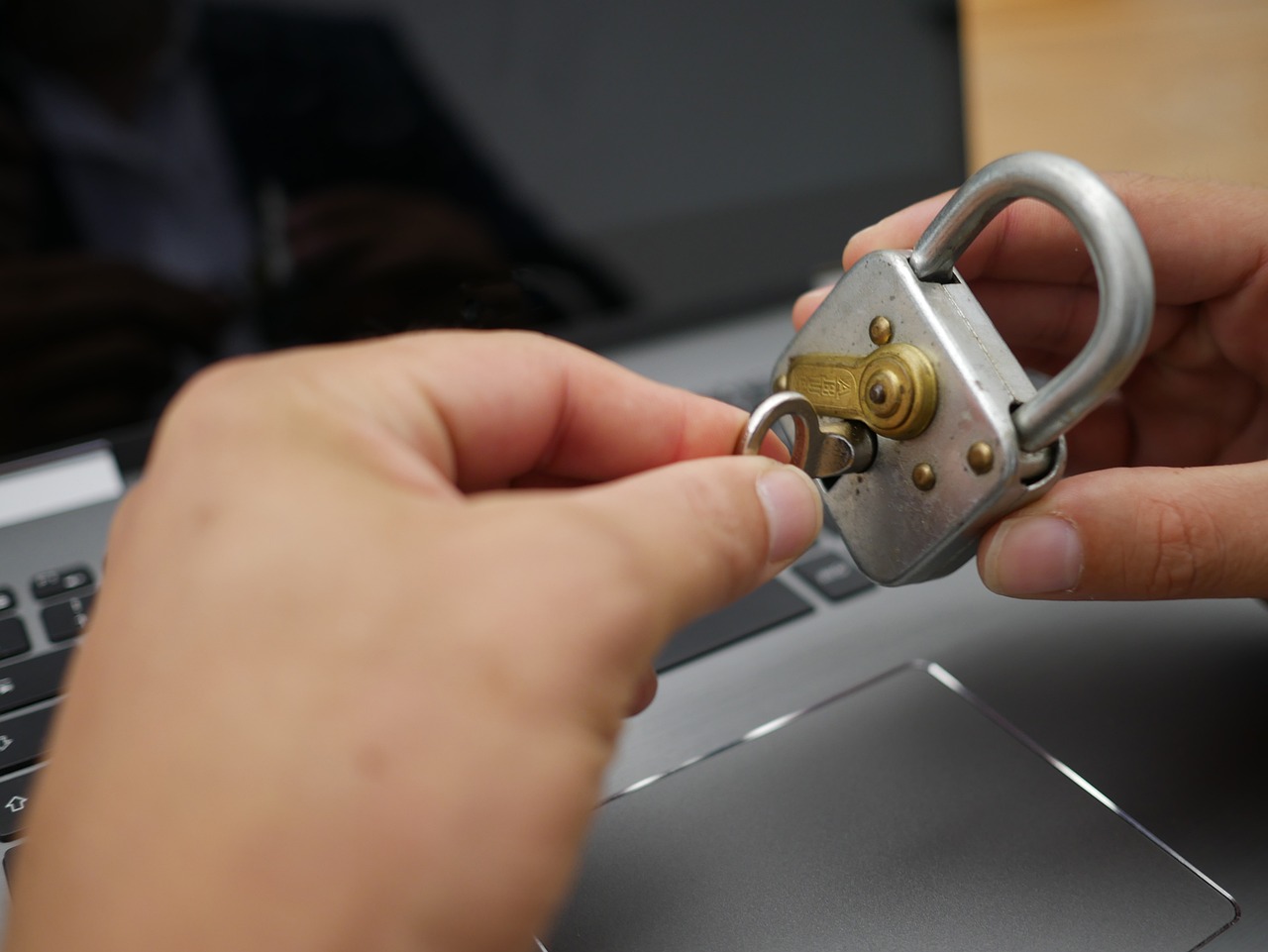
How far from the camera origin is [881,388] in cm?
35

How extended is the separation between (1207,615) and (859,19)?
53 cm

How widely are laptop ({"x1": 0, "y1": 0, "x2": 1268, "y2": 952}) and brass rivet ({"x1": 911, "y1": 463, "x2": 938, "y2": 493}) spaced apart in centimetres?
14

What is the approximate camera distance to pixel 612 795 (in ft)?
1.35

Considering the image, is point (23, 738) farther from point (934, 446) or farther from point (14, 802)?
point (934, 446)

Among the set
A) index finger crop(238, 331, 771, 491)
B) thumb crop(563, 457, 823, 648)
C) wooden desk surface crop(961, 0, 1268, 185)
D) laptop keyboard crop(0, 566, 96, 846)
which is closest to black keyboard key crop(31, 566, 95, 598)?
laptop keyboard crop(0, 566, 96, 846)

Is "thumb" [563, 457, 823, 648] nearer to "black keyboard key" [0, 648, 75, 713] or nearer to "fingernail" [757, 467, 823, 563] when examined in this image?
"fingernail" [757, 467, 823, 563]

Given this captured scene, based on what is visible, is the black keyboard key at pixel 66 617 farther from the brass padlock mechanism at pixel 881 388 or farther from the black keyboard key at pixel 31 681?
the brass padlock mechanism at pixel 881 388

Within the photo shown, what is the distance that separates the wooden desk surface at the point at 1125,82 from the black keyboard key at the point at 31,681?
0.89 metres

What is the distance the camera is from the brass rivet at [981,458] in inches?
13.1

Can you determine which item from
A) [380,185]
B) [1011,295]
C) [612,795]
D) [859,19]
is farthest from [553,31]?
[612,795]

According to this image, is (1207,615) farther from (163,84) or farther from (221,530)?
(163,84)

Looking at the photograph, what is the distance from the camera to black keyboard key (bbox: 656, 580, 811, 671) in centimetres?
49

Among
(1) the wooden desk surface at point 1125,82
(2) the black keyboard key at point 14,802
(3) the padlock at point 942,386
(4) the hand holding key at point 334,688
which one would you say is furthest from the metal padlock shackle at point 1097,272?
(1) the wooden desk surface at point 1125,82

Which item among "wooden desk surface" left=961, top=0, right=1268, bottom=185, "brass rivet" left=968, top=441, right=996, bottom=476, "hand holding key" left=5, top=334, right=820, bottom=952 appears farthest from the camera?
"wooden desk surface" left=961, top=0, right=1268, bottom=185
